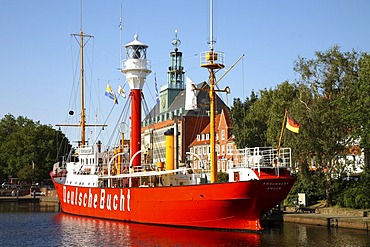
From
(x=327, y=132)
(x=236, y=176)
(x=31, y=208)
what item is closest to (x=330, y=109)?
(x=327, y=132)

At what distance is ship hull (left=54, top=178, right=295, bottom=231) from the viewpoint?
34594mm

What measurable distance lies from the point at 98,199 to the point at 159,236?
42.7 feet

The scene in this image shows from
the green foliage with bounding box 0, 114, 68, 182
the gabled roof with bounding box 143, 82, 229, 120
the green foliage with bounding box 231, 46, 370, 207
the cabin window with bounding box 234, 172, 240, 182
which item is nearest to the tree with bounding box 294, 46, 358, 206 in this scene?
the green foliage with bounding box 231, 46, 370, 207

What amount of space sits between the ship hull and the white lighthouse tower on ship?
4794mm

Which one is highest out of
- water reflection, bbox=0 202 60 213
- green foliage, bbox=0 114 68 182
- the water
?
green foliage, bbox=0 114 68 182

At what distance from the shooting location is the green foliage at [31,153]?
3649 inches

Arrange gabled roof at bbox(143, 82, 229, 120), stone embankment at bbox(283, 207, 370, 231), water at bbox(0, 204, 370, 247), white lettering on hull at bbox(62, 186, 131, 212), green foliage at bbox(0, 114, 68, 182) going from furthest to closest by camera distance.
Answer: gabled roof at bbox(143, 82, 229, 120), green foliage at bbox(0, 114, 68, 182), white lettering on hull at bbox(62, 186, 131, 212), stone embankment at bbox(283, 207, 370, 231), water at bbox(0, 204, 370, 247)

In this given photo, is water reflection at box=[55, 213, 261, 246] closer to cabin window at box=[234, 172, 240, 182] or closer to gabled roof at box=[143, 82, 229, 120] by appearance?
cabin window at box=[234, 172, 240, 182]

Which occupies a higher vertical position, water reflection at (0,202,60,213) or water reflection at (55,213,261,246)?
water reflection at (0,202,60,213)

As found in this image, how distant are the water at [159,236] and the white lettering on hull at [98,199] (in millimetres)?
1546

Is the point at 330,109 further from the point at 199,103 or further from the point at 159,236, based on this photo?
the point at 199,103

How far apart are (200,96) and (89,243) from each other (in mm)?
65205

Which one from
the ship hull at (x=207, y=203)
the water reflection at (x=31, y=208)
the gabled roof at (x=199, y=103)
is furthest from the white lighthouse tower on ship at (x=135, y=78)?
the gabled roof at (x=199, y=103)

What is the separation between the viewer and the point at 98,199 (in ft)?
154
